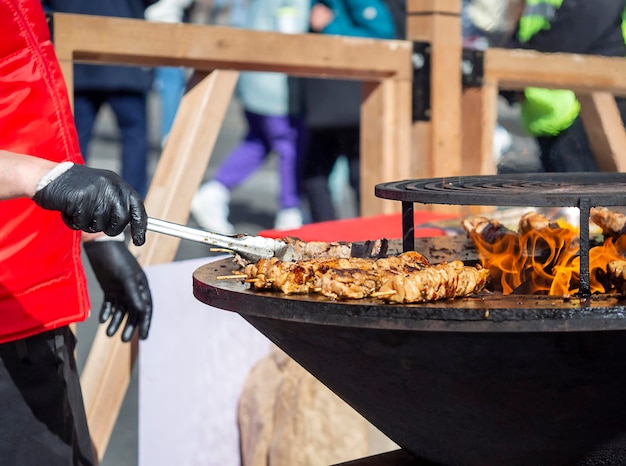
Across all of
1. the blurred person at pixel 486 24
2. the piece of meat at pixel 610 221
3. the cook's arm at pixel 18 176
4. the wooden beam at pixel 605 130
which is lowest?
the piece of meat at pixel 610 221

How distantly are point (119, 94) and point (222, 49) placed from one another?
354cm

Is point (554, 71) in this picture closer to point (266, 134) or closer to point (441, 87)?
point (441, 87)

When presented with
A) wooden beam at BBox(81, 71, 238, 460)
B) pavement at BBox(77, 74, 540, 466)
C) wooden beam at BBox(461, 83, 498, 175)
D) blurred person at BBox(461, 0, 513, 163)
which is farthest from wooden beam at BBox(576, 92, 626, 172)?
wooden beam at BBox(81, 71, 238, 460)

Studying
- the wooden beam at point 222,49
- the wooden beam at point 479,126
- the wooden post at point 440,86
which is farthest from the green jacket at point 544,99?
the wooden beam at point 222,49

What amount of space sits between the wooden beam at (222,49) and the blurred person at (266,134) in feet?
8.18

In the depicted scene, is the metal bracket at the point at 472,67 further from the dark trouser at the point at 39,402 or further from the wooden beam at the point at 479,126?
the dark trouser at the point at 39,402

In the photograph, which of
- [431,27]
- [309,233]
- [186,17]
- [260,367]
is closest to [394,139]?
[431,27]

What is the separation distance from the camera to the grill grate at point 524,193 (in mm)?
1816

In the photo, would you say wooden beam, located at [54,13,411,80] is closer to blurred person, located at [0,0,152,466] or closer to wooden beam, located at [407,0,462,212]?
wooden beam, located at [407,0,462,212]

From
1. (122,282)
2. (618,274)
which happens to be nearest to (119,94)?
(122,282)

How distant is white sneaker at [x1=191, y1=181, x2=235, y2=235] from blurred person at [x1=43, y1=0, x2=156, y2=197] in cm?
60

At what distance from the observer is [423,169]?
4.34 m

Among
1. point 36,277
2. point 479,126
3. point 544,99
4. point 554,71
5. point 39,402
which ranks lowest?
point 39,402

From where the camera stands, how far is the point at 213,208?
739 centimetres
